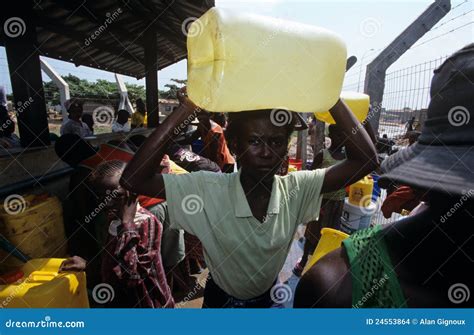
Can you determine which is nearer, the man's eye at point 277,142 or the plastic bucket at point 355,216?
the man's eye at point 277,142

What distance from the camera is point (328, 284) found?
2.71ft

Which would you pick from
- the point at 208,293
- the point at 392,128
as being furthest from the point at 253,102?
the point at 392,128

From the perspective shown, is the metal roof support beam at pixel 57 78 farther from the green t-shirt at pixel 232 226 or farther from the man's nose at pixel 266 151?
the man's nose at pixel 266 151

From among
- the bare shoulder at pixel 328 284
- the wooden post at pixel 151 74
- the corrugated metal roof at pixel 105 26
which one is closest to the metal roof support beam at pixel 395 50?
the bare shoulder at pixel 328 284

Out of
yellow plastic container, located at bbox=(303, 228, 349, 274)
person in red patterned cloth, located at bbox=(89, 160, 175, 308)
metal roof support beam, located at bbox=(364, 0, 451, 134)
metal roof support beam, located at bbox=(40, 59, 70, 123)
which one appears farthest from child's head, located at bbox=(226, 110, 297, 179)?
metal roof support beam, located at bbox=(40, 59, 70, 123)

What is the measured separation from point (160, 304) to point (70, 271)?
581 mm

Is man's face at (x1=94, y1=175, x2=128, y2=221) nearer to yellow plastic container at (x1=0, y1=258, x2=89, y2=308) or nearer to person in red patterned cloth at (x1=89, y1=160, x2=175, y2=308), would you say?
person in red patterned cloth at (x1=89, y1=160, x2=175, y2=308)

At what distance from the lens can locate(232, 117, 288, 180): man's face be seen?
1195mm

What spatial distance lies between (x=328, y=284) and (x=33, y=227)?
7.46 ft

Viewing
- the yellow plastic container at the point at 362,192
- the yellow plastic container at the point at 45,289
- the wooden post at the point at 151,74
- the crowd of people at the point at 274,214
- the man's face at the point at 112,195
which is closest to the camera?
the crowd of people at the point at 274,214

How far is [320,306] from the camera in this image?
851mm

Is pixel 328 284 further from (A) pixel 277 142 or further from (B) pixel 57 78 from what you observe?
(B) pixel 57 78

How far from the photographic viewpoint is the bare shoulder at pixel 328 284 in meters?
0.80

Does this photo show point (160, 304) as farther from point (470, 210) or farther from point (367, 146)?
point (470, 210)
